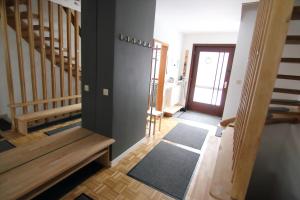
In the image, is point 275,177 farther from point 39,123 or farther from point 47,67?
point 47,67

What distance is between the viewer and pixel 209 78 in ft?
17.3

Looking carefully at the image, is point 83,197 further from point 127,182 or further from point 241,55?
point 241,55

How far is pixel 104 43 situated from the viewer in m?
2.04

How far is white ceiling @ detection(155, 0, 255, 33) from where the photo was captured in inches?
109

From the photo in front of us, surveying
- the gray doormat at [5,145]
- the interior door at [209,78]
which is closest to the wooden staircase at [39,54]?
the gray doormat at [5,145]

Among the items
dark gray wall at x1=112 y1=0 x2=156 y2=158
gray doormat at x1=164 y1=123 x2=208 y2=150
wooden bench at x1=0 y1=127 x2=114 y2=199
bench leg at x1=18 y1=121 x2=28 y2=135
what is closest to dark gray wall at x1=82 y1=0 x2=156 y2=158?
dark gray wall at x1=112 y1=0 x2=156 y2=158

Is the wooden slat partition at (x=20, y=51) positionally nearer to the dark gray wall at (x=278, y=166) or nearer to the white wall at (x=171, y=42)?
the white wall at (x=171, y=42)

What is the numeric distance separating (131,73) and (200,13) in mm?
2067

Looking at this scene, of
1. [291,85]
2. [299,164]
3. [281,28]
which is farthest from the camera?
[291,85]

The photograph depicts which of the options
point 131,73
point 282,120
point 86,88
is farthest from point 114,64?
point 282,120

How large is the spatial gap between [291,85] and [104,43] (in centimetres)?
258

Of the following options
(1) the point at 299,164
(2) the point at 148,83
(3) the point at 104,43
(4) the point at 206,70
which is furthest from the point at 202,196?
(4) the point at 206,70

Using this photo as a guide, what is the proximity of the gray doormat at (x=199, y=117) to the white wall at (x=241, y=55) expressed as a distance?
125 cm

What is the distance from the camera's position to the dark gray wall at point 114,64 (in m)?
2.00
